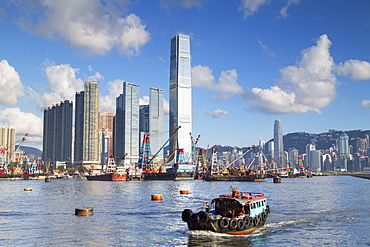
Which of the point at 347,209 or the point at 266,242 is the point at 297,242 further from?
the point at 347,209

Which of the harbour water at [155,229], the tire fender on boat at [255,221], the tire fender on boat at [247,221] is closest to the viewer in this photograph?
the harbour water at [155,229]

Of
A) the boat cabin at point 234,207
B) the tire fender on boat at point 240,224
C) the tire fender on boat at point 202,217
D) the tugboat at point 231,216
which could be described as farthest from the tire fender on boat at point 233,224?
the tire fender on boat at point 202,217

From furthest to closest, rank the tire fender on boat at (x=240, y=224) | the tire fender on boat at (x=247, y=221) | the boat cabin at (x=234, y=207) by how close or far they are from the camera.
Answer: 1. the boat cabin at (x=234, y=207)
2. the tire fender on boat at (x=247, y=221)
3. the tire fender on boat at (x=240, y=224)

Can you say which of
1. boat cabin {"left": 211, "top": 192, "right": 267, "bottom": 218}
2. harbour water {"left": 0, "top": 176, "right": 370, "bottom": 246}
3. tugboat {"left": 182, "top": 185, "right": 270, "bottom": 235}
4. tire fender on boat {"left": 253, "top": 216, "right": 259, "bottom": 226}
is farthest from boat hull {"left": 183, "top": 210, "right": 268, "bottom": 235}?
tire fender on boat {"left": 253, "top": 216, "right": 259, "bottom": 226}

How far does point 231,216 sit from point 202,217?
585 cm

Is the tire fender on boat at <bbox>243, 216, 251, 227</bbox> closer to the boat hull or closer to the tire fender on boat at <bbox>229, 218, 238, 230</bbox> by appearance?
the boat hull

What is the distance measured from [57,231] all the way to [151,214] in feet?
70.6

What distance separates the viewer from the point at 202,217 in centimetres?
5062

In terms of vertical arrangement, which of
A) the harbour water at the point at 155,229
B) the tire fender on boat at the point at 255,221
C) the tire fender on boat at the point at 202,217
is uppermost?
the tire fender on boat at the point at 202,217

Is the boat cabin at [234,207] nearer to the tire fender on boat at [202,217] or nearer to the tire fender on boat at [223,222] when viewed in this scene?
the tire fender on boat at [223,222]

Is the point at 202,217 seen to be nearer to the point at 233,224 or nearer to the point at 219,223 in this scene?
the point at 219,223

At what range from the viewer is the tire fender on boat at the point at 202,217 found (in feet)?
165

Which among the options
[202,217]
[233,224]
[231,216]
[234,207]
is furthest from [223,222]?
[234,207]

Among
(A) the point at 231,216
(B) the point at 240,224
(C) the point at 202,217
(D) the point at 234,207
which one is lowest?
(B) the point at 240,224
